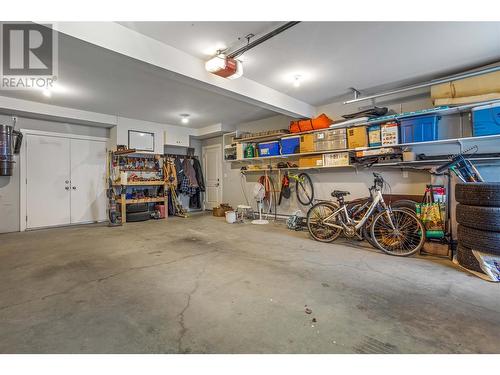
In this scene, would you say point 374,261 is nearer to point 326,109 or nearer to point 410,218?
point 410,218

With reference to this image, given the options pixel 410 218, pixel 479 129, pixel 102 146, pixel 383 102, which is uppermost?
pixel 383 102

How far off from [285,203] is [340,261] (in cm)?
320

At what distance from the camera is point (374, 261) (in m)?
3.22

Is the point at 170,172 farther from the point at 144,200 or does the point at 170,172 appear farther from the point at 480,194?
the point at 480,194

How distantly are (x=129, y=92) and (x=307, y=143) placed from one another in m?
3.75

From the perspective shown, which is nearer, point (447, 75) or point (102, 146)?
point (447, 75)

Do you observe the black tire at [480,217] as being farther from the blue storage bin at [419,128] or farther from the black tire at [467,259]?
the blue storage bin at [419,128]

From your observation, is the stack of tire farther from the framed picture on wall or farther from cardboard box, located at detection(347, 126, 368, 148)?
the framed picture on wall

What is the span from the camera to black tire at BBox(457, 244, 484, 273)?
9.09ft

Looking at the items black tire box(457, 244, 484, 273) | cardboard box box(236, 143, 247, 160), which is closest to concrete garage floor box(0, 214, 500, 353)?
black tire box(457, 244, 484, 273)

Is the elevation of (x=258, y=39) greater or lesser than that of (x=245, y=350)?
greater

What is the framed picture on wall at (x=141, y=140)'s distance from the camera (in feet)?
22.0
